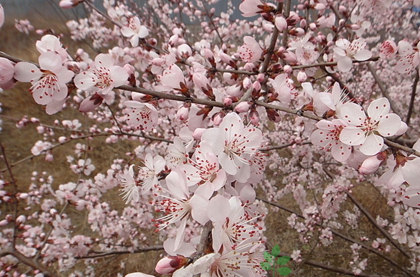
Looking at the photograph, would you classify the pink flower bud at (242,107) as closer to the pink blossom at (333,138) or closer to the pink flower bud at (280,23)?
the pink blossom at (333,138)

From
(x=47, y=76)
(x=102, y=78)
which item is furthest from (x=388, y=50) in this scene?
(x=47, y=76)

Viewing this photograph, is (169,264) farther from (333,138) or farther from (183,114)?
(333,138)

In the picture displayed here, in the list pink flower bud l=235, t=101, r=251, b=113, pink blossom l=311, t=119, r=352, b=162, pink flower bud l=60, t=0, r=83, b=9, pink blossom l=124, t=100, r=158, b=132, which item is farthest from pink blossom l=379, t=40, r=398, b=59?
pink flower bud l=60, t=0, r=83, b=9

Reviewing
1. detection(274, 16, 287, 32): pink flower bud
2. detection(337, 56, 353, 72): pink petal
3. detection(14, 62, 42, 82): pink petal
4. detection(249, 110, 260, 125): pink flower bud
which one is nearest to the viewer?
detection(14, 62, 42, 82): pink petal

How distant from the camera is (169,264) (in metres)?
0.65

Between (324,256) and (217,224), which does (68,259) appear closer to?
(217,224)

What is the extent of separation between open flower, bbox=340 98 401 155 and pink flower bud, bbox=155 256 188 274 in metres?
0.65

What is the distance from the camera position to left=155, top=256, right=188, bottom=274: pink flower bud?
25.5 inches

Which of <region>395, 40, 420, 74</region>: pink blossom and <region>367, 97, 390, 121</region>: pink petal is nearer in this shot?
<region>367, 97, 390, 121</region>: pink petal

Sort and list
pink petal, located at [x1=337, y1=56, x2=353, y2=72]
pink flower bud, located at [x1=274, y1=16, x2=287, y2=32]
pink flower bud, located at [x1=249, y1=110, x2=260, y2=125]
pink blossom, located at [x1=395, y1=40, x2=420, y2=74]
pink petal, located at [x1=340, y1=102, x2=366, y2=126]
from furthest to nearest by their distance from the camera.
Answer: pink petal, located at [x1=337, y1=56, x2=353, y2=72], pink blossom, located at [x1=395, y1=40, x2=420, y2=74], pink flower bud, located at [x1=274, y1=16, x2=287, y2=32], pink flower bud, located at [x1=249, y1=110, x2=260, y2=125], pink petal, located at [x1=340, y1=102, x2=366, y2=126]

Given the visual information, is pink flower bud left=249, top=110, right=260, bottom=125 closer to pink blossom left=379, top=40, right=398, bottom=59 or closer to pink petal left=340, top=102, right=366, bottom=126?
pink petal left=340, top=102, right=366, bottom=126

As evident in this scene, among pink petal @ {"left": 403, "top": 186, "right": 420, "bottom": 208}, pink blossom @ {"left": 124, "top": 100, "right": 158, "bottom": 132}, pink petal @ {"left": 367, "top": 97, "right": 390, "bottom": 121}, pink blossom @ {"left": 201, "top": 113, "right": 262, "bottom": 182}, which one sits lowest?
pink blossom @ {"left": 124, "top": 100, "right": 158, "bottom": 132}

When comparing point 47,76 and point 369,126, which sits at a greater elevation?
point 369,126

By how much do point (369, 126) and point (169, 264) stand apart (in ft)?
2.59
